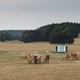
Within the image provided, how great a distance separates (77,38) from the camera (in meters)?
142

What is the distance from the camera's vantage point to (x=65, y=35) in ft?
434

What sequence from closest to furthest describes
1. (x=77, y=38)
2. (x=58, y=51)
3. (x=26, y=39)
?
(x=58, y=51) < (x=77, y=38) < (x=26, y=39)

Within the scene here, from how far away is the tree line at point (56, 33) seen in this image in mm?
129500

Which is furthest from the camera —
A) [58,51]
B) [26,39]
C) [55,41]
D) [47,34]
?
[26,39]

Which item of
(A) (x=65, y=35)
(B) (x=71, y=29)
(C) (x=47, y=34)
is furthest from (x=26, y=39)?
(A) (x=65, y=35)

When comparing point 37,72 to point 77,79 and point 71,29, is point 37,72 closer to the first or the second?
point 77,79

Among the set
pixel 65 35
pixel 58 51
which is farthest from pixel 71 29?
pixel 58 51

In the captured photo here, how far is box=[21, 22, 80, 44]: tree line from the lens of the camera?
5098 inches

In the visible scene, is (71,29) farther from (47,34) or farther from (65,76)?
(65,76)

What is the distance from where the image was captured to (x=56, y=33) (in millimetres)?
143625

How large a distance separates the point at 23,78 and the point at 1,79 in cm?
149

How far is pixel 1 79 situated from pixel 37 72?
4.42 m

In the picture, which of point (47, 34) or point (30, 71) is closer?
point (30, 71)

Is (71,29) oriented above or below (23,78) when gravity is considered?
above
